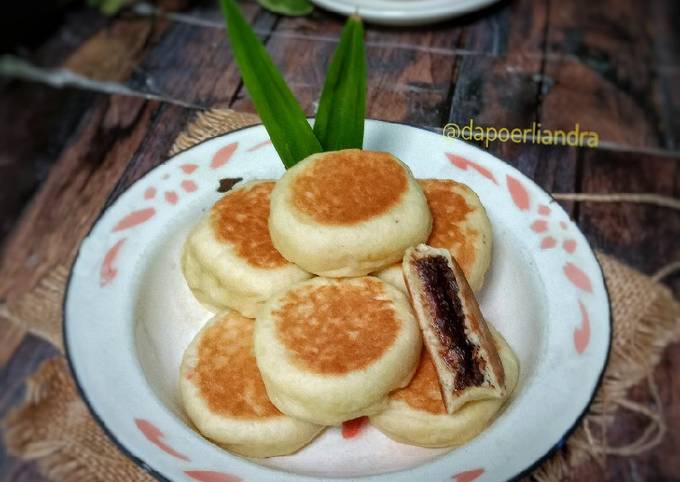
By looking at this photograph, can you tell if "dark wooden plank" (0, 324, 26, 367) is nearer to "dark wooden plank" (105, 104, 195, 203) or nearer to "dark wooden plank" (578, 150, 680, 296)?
"dark wooden plank" (105, 104, 195, 203)

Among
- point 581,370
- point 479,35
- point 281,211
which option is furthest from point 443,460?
point 479,35

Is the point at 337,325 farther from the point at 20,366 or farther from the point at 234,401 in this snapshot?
the point at 20,366

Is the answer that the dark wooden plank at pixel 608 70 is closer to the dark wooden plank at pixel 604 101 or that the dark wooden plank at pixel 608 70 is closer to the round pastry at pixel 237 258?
the dark wooden plank at pixel 604 101

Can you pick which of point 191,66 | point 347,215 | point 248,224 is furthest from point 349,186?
point 191,66

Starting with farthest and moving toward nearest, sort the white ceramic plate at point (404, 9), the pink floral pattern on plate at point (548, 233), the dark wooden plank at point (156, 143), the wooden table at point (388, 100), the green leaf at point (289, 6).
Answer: the green leaf at point (289, 6) < the white ceramic plate at point (404, 9) < the dark wooden plank at point (156, 143) < the wooden table at point (388, 100) < the pink floral pattern on plate at point (548, 233)

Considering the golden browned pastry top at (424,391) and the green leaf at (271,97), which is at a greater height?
the green leaf at (271,97)

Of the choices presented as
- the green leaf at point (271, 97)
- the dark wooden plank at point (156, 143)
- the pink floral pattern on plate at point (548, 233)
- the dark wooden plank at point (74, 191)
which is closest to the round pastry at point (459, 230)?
the pink floral pattern on plate at point (548, 233)

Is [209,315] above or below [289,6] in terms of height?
below
